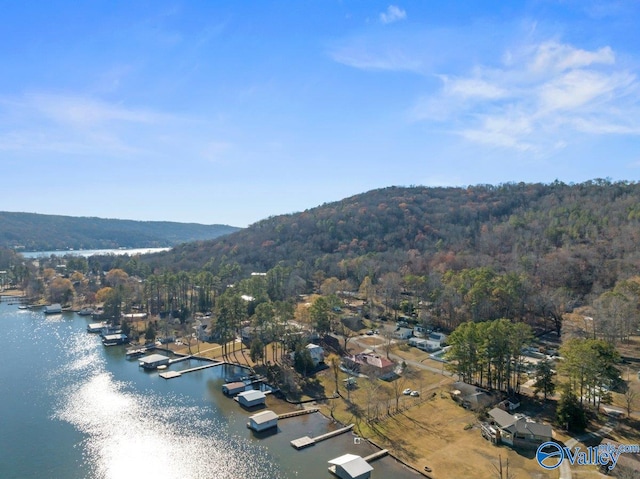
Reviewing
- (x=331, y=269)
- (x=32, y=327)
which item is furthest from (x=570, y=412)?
(x=32, y=327)

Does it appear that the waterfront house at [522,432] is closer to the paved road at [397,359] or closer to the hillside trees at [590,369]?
the hillside trees at [590,369]

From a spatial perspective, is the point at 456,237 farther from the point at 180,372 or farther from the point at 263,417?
the point at 263,417

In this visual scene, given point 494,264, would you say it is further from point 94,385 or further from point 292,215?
point 292,215

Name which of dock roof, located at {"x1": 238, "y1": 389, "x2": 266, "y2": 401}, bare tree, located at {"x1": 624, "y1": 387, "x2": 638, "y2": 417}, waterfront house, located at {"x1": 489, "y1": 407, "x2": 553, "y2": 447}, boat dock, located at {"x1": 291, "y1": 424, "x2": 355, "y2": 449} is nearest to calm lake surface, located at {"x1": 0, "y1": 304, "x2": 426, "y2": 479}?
boat dock, located at {"x1": 291, "y1": 424, "x2": 355, "y2": 449}

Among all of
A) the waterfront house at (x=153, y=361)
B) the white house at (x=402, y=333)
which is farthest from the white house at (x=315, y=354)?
the waterfront house at (x=153, y=361)
